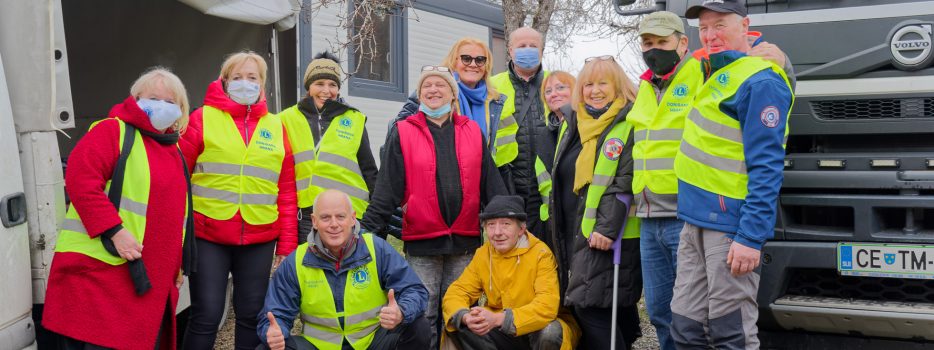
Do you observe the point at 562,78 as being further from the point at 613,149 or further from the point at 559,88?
the point at 613,149

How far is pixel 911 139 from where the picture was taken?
4309 millimetres

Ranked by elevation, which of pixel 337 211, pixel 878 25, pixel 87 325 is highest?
pixel 878 25

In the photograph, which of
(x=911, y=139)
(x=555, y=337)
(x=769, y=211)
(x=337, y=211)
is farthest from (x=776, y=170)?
(x=337, y=211)

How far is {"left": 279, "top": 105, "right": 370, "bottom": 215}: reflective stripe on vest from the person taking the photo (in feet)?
16.0

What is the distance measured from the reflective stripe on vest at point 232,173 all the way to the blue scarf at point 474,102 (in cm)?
112

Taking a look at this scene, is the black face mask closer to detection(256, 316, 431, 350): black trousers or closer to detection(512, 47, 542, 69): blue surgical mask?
detection(512, 47, 542, 69): blue surgical mask

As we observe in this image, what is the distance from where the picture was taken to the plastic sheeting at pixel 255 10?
5.18 m

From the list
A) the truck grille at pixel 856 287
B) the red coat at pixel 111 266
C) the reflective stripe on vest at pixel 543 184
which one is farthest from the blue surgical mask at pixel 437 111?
the truck grille at pixel 856 287

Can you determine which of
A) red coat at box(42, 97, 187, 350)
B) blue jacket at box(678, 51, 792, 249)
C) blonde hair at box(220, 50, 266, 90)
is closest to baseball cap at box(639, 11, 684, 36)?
blue jacket at box(678, 51, 792, 249)

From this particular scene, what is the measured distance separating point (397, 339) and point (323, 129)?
1.23 m

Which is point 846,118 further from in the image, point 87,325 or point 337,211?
point 87,325

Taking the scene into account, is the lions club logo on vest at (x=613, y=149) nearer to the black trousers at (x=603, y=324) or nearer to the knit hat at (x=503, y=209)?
the knit hat at (x=503, y=209)

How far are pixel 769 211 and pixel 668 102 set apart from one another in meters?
0.78

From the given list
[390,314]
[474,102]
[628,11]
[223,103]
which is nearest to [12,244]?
[223,103]
